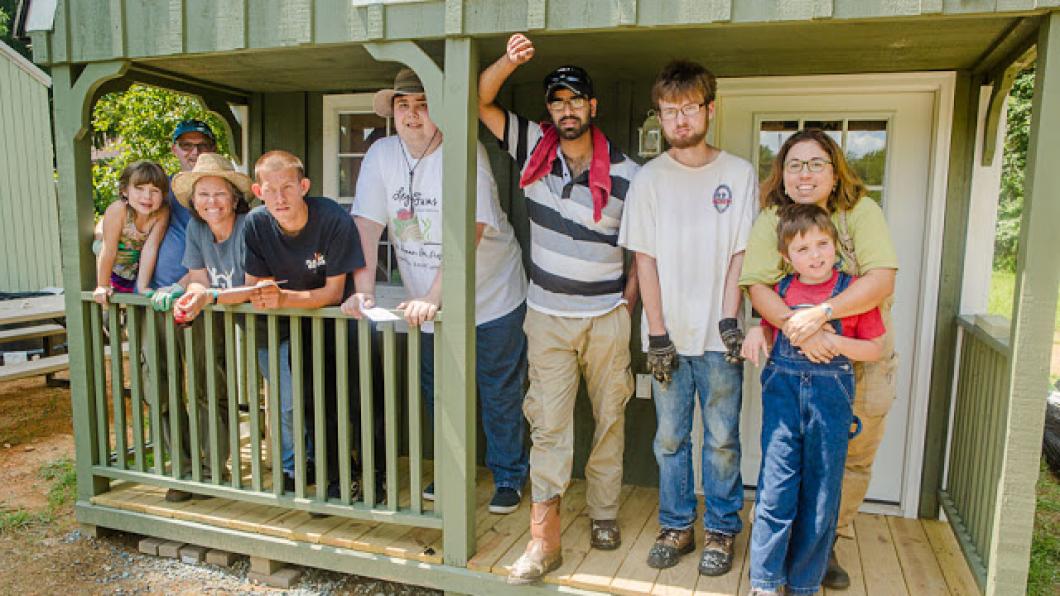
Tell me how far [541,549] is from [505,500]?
601 mm

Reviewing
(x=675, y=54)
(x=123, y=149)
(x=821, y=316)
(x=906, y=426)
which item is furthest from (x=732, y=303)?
(x=123, y=149)

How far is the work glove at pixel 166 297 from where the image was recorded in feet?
10.7

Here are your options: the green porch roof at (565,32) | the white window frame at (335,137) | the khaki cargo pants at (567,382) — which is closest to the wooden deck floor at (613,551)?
the khaki cargo pants at (567,382)

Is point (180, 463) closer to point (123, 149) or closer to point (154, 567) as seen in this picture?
point (154, 567)

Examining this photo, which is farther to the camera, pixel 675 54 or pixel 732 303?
pixel 675 54

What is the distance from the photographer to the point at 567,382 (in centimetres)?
296

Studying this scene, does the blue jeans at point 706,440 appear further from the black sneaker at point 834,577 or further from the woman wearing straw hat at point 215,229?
Answer: the woman wearing straw hat at point 215,229

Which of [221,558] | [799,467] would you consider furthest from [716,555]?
[221,558]

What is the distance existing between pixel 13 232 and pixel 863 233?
999cm

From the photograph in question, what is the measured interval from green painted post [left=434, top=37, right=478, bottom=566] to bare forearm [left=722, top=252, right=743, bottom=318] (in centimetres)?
94

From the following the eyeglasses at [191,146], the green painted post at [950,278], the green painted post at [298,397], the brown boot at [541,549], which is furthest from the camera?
the eyeglasses at [191,146]

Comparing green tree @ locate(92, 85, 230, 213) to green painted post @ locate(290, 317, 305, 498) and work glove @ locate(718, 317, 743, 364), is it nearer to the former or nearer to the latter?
green painted post @ locate(290, 317, 305, 498)

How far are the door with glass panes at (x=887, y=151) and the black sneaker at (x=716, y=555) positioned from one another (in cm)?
101

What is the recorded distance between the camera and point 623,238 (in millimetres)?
2805
